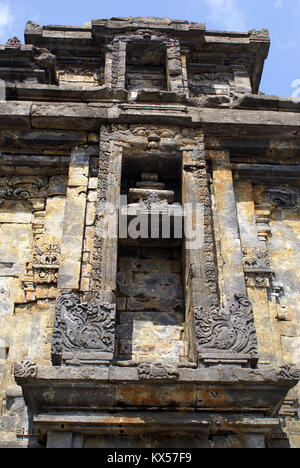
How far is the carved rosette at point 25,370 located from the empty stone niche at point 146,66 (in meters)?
7.38

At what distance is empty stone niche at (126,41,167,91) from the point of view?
1148cm

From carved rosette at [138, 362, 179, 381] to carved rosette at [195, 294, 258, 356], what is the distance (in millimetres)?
535

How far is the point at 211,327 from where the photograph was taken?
6.37 metres

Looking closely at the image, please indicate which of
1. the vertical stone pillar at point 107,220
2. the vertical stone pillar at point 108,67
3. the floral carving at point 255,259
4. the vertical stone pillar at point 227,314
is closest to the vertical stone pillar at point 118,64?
the vertical stone pillar at point 108,67

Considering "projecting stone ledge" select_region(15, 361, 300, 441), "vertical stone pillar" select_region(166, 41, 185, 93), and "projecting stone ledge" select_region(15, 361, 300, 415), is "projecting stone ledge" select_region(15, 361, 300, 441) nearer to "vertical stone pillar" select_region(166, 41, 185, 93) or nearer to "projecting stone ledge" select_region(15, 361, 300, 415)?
"projecting stone ledge" select_region(15, 361, 300, 415)

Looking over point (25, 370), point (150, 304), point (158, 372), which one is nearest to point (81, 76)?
point (150, 304)

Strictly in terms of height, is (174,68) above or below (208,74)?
below

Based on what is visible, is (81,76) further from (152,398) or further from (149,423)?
(149,423)

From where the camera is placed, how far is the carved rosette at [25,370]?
5.64 metres

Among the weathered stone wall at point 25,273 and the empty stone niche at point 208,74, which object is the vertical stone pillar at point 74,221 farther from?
the empty stone niche at point 208,74

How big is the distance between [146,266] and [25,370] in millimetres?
2901

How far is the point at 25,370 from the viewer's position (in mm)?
5676
